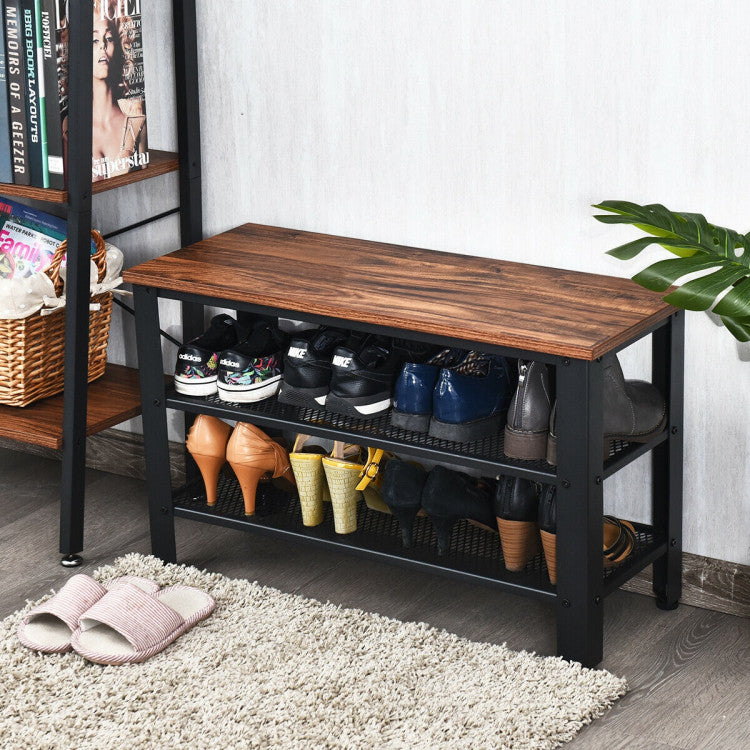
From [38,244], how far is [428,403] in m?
0.88

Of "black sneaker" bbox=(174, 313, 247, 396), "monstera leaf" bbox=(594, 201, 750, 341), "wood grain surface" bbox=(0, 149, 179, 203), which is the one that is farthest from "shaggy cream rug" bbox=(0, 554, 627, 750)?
"wood grain surface" bbox=(0, 149, 179, 203)

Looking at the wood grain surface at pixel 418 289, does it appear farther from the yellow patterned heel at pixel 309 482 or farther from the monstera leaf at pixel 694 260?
the yellow patterned heel at pixel 309 482

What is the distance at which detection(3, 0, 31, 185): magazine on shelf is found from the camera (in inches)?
84.4

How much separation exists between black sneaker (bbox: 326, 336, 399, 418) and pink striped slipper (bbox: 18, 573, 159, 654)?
501mm

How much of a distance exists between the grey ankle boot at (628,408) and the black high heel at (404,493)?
0.36 meters

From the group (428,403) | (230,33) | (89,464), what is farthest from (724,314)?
(89,464)

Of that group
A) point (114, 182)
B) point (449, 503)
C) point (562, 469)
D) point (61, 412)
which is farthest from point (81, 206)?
point (562, 469)

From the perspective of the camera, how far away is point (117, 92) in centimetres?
227

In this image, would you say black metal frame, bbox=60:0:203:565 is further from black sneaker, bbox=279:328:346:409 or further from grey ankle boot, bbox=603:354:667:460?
grey ankle boot, bbox=603:354:667:460

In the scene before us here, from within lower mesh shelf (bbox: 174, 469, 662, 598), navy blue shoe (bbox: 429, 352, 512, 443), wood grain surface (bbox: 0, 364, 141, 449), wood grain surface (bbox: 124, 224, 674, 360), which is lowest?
lower mesh shelf (bbox: 174, 469, 662, 598)

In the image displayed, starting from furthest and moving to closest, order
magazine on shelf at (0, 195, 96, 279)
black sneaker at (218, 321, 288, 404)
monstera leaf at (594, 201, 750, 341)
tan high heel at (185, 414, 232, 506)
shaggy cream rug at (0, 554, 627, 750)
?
magazine on shelf at (0, 195, 96, 279)
tan high heel at (185, 414, 232, 506)
black sneaker at (218, 321, 288, 404)
shaggy cream rug at (0, 554, 627, 750)
monstera leaf at (594, 201, 750, 341)

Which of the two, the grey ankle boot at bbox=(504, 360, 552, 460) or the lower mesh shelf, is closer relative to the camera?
the grey ankle boot at bbox=(504, 360, 552, 460)

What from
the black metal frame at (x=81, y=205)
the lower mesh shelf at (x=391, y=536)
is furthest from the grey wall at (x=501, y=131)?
the lower mesh shelf at (x=391, y=536)

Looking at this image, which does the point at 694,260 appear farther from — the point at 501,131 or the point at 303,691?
the point at 303,691
